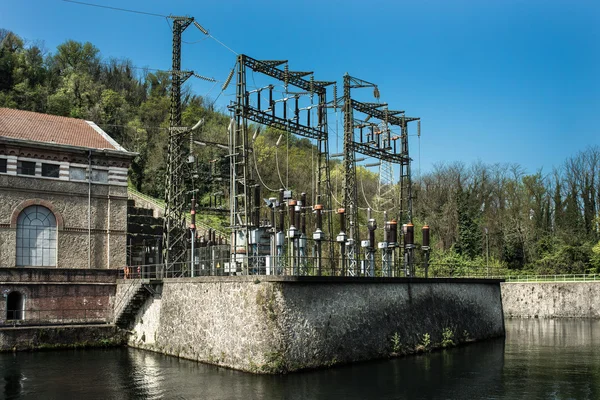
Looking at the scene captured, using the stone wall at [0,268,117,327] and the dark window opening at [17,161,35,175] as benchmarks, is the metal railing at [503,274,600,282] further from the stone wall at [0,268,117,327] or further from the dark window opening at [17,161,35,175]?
the dark window opening at [17,161,35,175]

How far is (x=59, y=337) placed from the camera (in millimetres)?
28703

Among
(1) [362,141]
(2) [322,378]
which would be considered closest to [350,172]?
(1) [362,141]

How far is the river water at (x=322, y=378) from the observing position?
18219 millimetres

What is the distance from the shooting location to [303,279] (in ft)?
68.9

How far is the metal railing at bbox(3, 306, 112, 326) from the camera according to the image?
29.1 meters

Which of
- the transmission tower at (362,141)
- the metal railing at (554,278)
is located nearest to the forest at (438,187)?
the metal railing at (554,278)

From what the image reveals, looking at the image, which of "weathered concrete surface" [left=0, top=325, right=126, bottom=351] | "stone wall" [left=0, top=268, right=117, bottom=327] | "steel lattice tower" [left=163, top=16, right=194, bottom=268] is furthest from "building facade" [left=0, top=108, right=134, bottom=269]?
"weathered concrete surface" [left=0, top=325, right=126, bottom=351]

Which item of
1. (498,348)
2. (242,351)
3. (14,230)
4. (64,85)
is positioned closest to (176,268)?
(14,230)

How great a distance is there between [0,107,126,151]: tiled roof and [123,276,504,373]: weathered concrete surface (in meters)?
9.72

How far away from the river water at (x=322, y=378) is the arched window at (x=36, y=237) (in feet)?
16.4

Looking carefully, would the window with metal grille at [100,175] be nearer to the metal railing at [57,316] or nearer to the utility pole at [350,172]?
the metal railing at [57,316]

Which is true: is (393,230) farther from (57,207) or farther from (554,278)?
(554,278)

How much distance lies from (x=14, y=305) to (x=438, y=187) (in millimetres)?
47156

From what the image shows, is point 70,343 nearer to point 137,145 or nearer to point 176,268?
point 176,268
